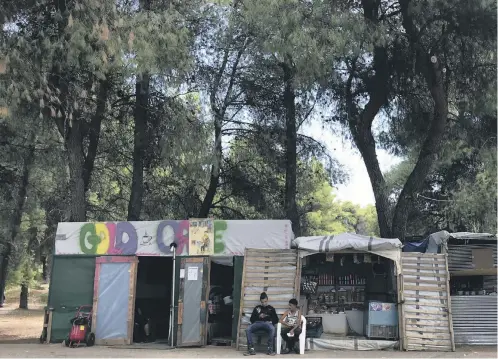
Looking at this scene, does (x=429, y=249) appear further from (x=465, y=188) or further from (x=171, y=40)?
(x=171, y=40)

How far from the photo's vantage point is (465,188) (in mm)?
17828

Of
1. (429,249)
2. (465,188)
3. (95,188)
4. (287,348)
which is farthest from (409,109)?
(95,188)

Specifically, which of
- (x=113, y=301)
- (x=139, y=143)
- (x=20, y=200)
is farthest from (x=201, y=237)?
(x=20, y=200)

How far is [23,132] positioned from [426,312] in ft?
39.2

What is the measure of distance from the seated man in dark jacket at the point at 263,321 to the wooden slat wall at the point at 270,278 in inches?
15.3

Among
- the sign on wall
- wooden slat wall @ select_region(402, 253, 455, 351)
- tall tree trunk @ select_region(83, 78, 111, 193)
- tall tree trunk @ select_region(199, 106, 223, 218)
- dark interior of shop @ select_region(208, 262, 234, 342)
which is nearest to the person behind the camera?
wooden slat wall @ select_region(402, 253, 455, 351)

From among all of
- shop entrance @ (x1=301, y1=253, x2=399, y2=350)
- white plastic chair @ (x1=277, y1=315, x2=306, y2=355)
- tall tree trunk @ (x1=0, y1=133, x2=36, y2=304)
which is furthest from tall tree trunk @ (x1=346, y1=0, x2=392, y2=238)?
tall tree trunk @ (x1=0, y1=133, x2=36, y2=304)

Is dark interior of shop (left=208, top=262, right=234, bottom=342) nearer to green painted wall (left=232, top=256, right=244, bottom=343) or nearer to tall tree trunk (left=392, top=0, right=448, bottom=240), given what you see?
green painted wall (left=232, top=256, right=244, bottom=343)

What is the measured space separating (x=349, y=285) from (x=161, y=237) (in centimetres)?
473

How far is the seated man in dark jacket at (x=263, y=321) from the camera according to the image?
1095 cm

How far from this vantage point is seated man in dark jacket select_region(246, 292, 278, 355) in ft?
35.9

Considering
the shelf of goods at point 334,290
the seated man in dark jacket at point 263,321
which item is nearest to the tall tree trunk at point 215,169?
the shelf of goods at point 334,290

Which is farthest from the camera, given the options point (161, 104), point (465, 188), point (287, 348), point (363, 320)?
point (465, 188)

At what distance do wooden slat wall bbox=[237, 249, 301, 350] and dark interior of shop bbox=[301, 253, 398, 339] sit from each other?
1.02m
